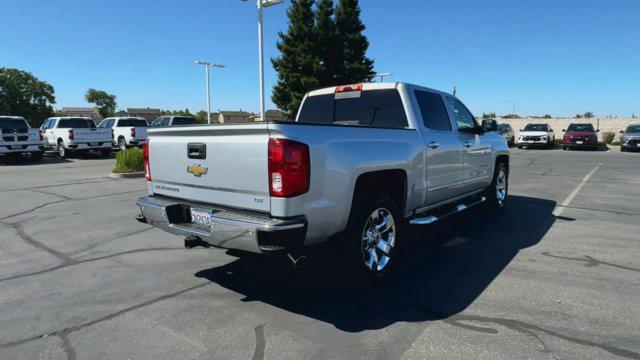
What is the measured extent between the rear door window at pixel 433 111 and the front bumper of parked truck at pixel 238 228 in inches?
105

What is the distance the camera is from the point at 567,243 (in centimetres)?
586

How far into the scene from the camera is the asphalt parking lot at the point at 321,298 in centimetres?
321

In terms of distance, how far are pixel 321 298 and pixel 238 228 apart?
1124 mm

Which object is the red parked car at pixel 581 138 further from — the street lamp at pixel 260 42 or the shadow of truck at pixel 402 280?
the shadow of truck at pixel 402 280

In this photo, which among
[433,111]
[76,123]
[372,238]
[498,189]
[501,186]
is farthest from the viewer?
[76,123]

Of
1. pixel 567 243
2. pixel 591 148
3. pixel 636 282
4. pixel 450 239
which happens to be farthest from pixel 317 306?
pixel 591 148

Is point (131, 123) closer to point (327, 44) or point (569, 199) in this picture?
point (327, 44)

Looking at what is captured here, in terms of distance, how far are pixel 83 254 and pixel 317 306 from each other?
337cm

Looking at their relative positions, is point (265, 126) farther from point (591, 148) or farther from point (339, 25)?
point (339, 25)

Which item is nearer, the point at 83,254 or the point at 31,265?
the point at 31,265

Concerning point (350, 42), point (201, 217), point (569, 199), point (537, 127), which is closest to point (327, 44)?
point (350, 42)

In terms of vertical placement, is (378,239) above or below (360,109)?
below

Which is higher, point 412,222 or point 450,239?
point 412,222

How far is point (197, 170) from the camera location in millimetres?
4051
